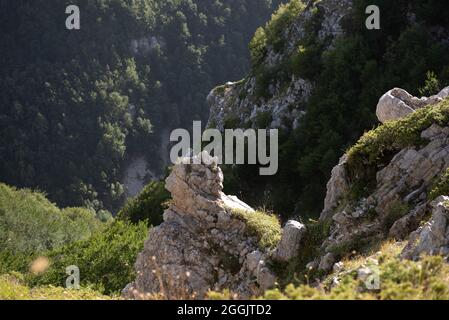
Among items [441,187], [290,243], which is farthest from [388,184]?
[290,243]

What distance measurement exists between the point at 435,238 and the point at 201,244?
8.58 metres

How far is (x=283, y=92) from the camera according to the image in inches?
1704

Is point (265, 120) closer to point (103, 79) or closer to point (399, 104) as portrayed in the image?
point (399, 104)

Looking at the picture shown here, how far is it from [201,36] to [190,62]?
8463mm

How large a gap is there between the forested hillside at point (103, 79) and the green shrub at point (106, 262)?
94362 millimetres

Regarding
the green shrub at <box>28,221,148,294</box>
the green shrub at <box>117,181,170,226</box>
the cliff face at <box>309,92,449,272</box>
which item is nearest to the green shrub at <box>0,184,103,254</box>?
the green shrub at <box>117,181,170,226</box>

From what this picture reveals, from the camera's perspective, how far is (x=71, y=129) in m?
140

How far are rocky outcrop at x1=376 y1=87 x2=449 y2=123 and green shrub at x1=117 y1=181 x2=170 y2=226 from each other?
25243mm

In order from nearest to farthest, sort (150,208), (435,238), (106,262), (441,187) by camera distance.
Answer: (435,238) < (441,187) < (106,262) < (150,208)

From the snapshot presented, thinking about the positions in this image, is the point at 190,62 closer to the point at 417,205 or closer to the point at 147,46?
the point at 147,46

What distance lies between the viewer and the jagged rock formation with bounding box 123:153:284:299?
1759 centimetres

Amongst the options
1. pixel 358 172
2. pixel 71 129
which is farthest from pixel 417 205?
pixel 71 129

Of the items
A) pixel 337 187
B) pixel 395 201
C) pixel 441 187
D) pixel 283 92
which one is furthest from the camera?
pixel 283 92

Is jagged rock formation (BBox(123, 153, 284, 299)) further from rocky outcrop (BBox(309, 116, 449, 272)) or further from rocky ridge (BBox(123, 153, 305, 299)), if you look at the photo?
rocky outcrop (BBox(309, 116, 449, 272))
